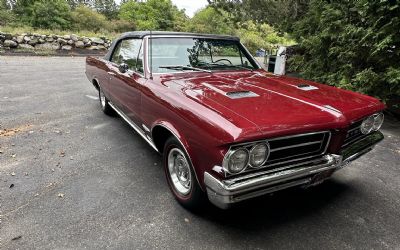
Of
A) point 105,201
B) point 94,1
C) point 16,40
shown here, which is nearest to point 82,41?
point 16,40

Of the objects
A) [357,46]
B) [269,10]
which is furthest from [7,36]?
[357,46]

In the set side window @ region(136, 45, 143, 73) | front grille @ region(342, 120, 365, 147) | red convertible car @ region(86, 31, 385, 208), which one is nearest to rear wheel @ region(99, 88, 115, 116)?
red convertible car @ region(86, 31, 385, 208)

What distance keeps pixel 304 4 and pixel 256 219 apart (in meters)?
8.50

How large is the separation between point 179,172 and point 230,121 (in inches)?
43.2

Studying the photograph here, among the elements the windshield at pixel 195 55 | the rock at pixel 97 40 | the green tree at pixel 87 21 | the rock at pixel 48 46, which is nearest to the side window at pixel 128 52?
the windshield at pixel 195 55

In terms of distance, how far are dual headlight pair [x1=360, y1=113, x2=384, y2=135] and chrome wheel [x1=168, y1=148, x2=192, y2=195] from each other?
1.76 metres

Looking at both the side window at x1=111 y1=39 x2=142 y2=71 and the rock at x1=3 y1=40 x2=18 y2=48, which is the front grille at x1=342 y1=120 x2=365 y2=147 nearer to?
the side window at x1=111 y1=39 x2=142 y2=71

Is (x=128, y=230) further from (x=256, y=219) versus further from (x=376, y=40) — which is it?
(x=376, y=40)

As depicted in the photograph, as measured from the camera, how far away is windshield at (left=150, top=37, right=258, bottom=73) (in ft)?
11.7

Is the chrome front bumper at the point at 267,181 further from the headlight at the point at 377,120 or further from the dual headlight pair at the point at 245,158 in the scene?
the headlight at the point at 377,120

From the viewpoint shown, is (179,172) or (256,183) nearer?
(256,183)

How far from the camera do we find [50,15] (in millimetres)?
25984

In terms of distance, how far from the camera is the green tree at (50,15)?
25.8 metres

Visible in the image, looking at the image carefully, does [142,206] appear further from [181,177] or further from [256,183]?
[256,183]
